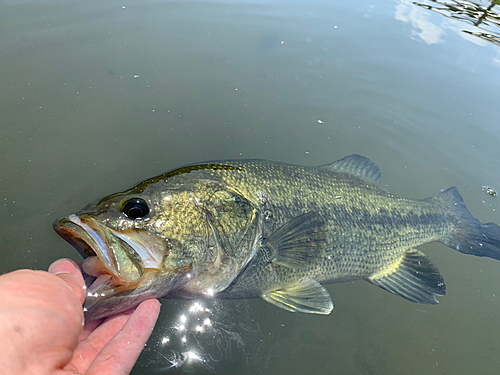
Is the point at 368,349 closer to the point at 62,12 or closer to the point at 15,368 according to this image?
the point at 15,368

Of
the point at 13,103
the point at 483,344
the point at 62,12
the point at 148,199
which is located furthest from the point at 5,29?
the point at 483,344

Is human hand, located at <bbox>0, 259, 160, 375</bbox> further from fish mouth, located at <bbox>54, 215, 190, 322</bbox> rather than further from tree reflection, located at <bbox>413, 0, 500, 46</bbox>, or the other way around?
tree reflection, located at <bbox>413, 0, 500, 46</bbox>

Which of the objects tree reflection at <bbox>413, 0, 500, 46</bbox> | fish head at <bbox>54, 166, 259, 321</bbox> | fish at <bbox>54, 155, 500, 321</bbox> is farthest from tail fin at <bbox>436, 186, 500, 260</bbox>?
tree reflection at <bbox>413, 0, 500, 46</bbox>

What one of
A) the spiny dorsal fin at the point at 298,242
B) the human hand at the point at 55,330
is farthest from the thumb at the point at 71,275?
the spiny dorsal fin at the point at 298,242

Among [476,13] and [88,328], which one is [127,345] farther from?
[476,13]

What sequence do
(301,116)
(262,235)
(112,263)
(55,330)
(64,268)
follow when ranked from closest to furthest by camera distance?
(55,330) → (112,263) → (64,268) → (262,235) → (301,116)

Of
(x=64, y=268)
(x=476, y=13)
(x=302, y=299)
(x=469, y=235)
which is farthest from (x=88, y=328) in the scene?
(x=476, y=13)
